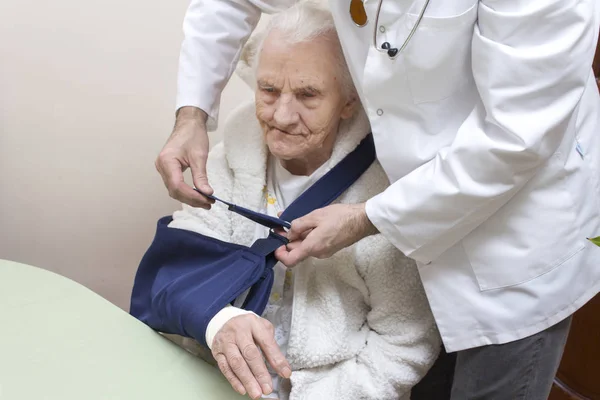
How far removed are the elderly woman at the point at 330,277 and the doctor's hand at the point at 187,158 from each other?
0.11m

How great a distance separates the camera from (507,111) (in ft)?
3.23

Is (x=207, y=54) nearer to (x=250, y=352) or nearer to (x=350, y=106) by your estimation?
(x=350, y=106)

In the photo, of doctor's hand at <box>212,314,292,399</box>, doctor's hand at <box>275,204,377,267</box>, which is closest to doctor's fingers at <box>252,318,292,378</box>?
doctor's hand at <box>212,314,292,399</box>

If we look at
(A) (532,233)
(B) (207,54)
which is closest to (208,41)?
→ (B) (207,54)

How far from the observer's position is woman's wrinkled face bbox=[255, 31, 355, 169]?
1.25 m

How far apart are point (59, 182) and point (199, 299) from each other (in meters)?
0.92

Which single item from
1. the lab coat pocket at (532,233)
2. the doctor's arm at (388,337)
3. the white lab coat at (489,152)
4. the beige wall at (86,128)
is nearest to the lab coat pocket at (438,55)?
the white lab coat at (489,152)

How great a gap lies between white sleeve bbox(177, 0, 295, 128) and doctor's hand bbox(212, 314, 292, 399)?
1.69 ft

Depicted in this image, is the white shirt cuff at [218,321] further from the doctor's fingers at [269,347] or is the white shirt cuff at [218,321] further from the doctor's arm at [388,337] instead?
the doctor's arm at [388,337]

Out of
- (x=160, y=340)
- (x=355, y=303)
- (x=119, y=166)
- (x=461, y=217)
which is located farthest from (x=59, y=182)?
(x=461, y=217)

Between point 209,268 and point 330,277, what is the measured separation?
0.23 meters

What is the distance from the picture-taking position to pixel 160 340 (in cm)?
127

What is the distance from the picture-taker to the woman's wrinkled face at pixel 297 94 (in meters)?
1.25

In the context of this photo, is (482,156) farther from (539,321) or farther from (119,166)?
(119,166)
